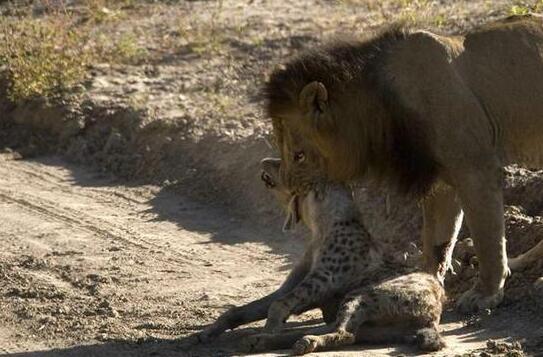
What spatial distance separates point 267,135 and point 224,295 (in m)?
3.06

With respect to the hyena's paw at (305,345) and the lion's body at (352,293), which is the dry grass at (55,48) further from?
the hyena's paw at (305,345)

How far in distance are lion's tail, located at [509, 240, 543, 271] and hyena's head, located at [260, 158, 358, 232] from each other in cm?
124

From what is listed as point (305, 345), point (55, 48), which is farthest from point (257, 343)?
point (55, 48)

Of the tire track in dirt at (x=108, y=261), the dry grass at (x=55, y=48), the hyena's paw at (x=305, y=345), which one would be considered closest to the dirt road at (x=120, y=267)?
the tire track in dirt at (x=108, y=261)

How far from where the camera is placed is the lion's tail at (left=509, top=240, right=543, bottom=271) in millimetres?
9953

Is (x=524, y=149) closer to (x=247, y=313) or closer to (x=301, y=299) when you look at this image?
(x=301, y=299)

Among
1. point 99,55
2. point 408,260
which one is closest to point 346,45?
point 408,260

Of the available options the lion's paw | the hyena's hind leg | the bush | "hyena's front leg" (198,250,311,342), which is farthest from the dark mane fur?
the bush

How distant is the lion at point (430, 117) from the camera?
30.7ft

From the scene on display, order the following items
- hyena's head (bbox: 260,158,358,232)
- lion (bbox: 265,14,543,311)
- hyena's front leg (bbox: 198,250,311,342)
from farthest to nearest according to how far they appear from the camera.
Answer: hyena's head (bbox: 260,158,358,232) < lion (bbox: 265,14,543,311) < hyena's front leg (bbox: 198,250,311,342)

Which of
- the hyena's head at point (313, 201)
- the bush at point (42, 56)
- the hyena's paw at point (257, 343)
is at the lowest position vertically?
the hyena's paw at point (257, 343)

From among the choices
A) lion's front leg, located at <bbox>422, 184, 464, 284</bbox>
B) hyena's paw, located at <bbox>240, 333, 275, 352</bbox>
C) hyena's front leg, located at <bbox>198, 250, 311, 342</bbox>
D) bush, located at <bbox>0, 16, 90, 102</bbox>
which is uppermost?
bush, located at <bbox>0, 16, 90, 102</bbox>

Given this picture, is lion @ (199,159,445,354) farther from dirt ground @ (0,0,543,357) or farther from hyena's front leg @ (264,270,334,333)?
dirt ground @ (0,0,543,357)

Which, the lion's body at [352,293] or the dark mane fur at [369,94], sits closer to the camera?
the lion's body at [352,293]
